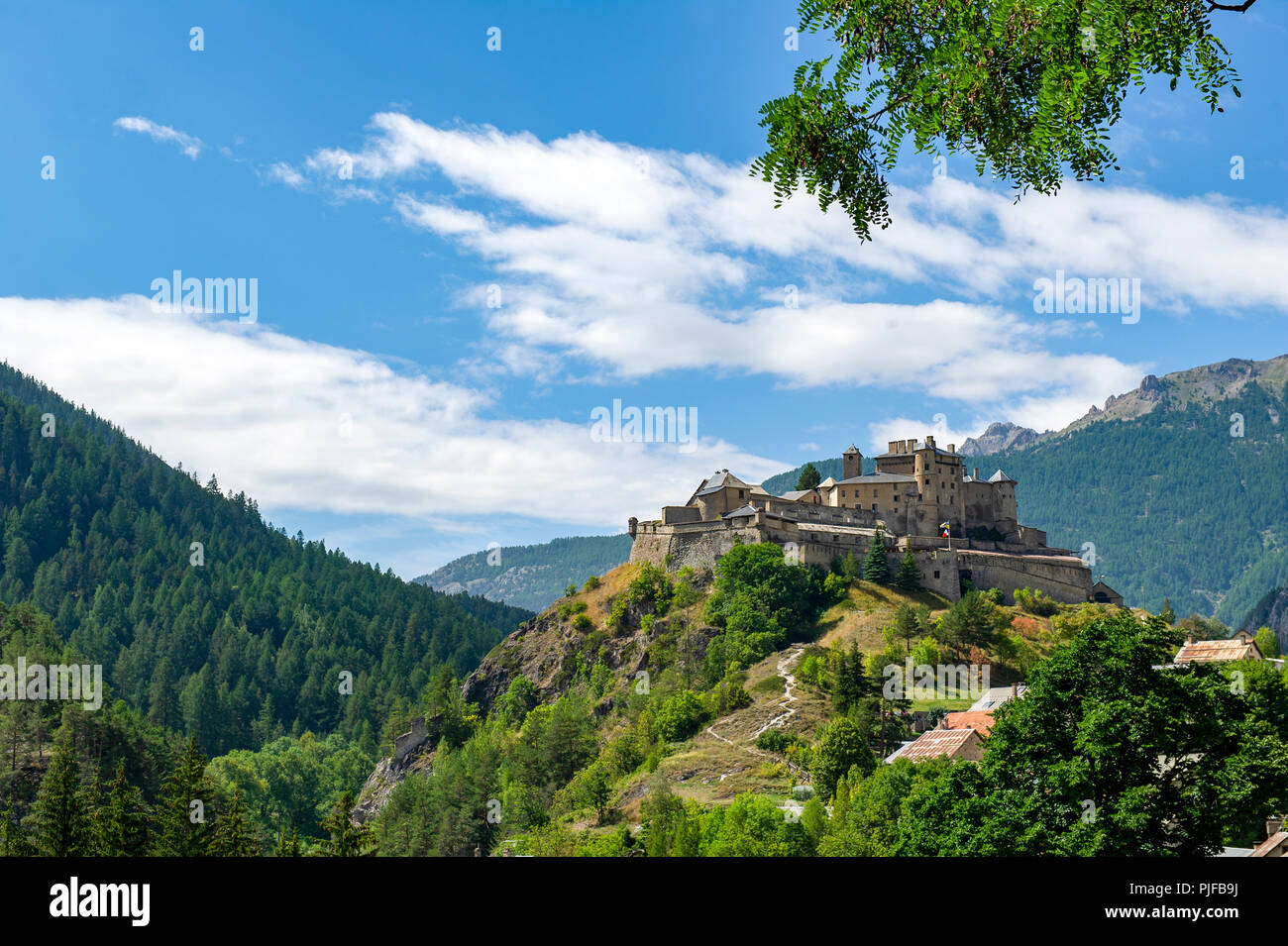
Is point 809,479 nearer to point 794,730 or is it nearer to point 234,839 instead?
point 794,730

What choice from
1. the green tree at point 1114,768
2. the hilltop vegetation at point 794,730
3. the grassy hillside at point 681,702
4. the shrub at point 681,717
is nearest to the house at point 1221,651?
the hilltop vegetation at point 794,730

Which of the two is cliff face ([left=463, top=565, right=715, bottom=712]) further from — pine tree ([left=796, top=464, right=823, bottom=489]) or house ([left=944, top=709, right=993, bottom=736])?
house ([left=944, top=709, right=993, bottom=736])

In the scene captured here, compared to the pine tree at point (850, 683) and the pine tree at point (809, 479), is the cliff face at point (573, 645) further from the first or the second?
the pine tree at point (850, 683)

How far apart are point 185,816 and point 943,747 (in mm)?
41038

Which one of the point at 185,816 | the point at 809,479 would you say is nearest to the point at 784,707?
the point at 809,479

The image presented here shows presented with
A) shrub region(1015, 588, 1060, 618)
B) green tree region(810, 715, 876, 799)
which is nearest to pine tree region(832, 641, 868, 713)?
green tree region(810, 715, 876, 799)

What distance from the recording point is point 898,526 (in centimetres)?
10650

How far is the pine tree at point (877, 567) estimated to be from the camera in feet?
319

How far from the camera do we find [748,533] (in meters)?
101

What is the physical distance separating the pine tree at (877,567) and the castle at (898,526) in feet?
4.54

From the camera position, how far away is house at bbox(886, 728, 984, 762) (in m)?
64.2

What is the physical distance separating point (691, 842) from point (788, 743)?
19.0 m
